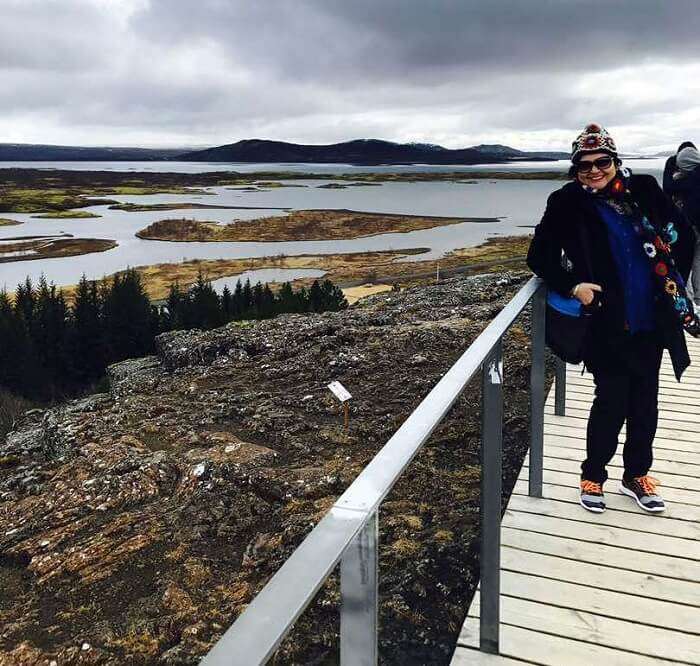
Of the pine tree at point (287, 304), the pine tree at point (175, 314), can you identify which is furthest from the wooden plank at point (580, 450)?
the pine tree at point (175, 314)

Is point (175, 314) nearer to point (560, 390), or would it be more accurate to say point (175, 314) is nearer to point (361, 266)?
point (361, 266)

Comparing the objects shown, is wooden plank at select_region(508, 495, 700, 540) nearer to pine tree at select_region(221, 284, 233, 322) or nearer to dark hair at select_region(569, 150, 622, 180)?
dark hair at select_region(569, 150, 622, 180)

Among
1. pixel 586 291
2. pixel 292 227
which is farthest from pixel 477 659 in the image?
pixel 292 227

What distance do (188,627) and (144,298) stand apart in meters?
51.0

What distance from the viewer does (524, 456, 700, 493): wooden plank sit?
3.68 meters

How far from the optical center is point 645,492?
3.41 meters

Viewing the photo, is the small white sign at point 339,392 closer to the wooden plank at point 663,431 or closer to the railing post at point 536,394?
the wooden plank at point 663,431

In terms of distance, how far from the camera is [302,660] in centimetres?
327

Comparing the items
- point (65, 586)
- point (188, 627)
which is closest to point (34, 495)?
point (65, 586)

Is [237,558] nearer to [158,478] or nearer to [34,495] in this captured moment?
[158,478]

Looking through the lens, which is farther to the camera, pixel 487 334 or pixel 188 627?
pixel 188 627

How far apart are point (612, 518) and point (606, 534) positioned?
158 mm

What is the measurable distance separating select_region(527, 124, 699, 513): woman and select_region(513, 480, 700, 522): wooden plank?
720 mm

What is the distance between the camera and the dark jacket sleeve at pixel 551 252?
9.73ft
